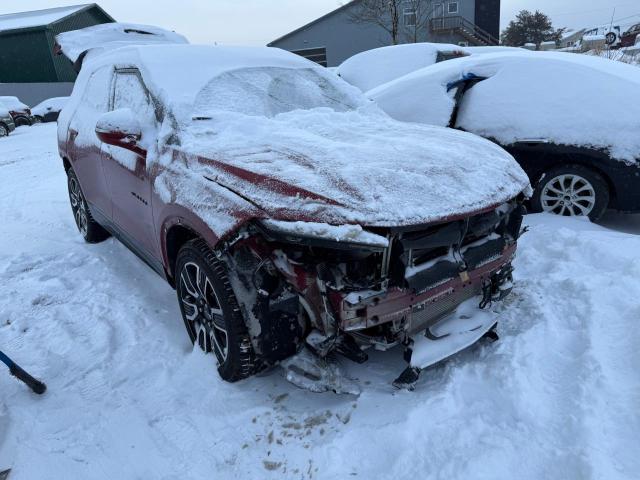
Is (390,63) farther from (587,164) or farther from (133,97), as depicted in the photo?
(133,97)

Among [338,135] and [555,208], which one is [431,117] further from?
[338,135]

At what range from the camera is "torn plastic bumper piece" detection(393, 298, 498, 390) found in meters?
2.24

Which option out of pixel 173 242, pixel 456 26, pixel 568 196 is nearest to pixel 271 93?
pixel 173 242

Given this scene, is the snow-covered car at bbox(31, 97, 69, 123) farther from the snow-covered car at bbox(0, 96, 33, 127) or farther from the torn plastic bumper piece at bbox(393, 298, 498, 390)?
the torn plastic bumper piece at bbox(393, 298, 498, 390)

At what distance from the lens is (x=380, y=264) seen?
204cm

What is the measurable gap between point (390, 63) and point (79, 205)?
5.75 metres

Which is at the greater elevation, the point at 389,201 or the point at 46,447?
the point at 389,201

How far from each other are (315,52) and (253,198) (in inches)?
1215

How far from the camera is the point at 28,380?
2.50m

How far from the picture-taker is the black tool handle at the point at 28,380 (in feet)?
8.16

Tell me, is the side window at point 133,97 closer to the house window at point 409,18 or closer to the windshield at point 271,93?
the windshield at point 271,93

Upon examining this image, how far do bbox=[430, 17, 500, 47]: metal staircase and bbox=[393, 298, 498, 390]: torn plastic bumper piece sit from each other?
28143mm

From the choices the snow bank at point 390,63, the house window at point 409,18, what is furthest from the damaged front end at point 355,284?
the house window at point 409,18

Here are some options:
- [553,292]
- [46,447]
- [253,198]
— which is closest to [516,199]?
[553,292]
